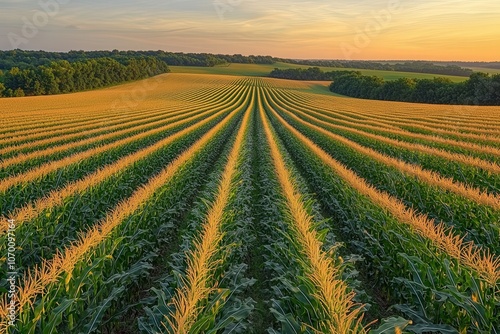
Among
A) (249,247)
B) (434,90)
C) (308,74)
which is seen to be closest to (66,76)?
(434,90)

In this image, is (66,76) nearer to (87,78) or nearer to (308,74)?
(87,78)

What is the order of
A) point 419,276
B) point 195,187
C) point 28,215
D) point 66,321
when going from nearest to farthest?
point 66,321
point 419,276
point 28,215
point 195,187

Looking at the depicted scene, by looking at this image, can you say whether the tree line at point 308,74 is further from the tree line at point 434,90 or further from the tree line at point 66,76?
the tree line at point 66,76

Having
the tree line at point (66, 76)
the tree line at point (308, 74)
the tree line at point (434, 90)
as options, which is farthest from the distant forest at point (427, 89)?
the tree line at point (66, 76)

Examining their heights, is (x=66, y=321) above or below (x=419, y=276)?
below

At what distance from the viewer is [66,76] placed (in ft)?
294

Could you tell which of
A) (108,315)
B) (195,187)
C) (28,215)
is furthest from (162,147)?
(108,315)

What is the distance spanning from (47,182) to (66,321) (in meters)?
9.33

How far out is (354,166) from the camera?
18734mm

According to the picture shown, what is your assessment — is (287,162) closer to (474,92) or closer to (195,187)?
(195,187)

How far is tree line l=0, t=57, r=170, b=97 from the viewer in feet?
265

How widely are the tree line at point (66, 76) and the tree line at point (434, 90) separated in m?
72.3

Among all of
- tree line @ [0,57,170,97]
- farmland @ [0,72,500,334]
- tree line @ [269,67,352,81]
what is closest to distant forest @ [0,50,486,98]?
tree line @ [0,57,170,97]

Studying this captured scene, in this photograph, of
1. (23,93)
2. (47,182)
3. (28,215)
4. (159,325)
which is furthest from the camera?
(23,93)
